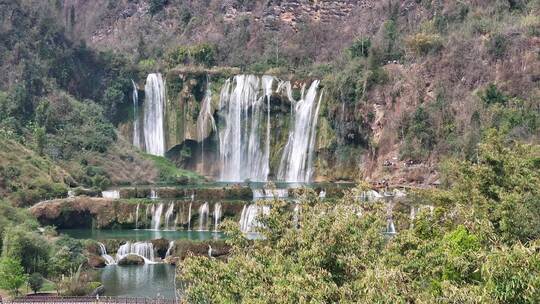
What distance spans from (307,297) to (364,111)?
50302 millimetres


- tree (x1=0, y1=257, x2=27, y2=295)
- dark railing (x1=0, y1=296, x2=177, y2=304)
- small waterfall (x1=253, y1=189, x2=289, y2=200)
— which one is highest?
small waterfall (x1=253, y1=189, x2=289, y2=200)

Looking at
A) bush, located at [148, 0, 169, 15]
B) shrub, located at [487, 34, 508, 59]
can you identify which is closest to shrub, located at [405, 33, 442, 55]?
shrub, located at [487, 34, 508, 59]

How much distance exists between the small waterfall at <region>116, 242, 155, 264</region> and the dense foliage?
20.5 meters

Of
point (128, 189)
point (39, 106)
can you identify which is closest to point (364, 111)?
point (128, 189)

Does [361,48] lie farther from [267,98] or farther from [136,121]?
[136,121]

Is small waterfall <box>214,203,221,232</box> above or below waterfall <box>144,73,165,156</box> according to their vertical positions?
below

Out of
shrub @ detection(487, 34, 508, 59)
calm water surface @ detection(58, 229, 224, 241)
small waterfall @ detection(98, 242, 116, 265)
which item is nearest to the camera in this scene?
small waterfall @ detection(98, 242, 116, 265)

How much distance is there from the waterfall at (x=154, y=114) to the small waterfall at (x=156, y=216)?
27.4 m

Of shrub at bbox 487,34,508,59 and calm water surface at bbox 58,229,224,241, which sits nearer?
calm water surface at bbox 58,229,224,241

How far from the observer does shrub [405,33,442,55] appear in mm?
61625

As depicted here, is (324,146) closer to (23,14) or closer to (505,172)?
(23,14)

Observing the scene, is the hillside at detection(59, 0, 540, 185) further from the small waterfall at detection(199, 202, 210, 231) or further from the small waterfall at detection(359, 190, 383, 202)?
the small waterfall at detection(199, 202, 210, 231)

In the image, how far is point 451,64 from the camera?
59750 millimetres

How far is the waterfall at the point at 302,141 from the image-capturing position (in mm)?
63875
